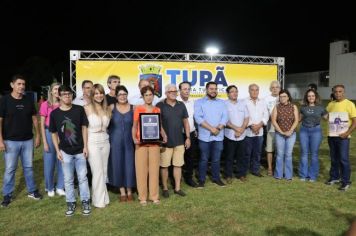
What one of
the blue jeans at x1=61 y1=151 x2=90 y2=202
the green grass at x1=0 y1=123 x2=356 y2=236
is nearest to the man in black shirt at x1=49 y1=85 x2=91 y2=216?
the blue jeans at x1=61 y1=151 x2=90 y2=202

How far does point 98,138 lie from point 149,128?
2.45ft

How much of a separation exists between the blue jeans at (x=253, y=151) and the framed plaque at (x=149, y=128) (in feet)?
7.78

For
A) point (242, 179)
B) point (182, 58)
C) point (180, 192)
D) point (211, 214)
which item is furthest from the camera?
point (182, 58)

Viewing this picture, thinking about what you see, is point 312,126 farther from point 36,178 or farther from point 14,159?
point 36,178

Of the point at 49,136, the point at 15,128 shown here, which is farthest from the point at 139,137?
the point at 15,128

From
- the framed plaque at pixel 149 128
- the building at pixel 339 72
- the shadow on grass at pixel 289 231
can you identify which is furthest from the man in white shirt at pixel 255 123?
the building at pixel 339 72

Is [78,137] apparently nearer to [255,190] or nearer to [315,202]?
[255,190]

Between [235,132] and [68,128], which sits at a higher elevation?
[68,128]

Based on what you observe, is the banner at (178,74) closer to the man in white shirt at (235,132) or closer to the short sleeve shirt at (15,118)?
the man in white shirt at (235,132)

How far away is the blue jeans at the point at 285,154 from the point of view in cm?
715

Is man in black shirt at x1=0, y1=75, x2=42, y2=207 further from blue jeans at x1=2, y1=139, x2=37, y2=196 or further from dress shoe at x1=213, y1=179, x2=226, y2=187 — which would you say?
dress shoe at x1=213, y1=179, x2=226, y2=187

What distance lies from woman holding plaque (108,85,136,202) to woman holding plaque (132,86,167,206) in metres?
0.15

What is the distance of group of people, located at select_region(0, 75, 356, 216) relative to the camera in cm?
529

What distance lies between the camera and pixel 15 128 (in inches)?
218
